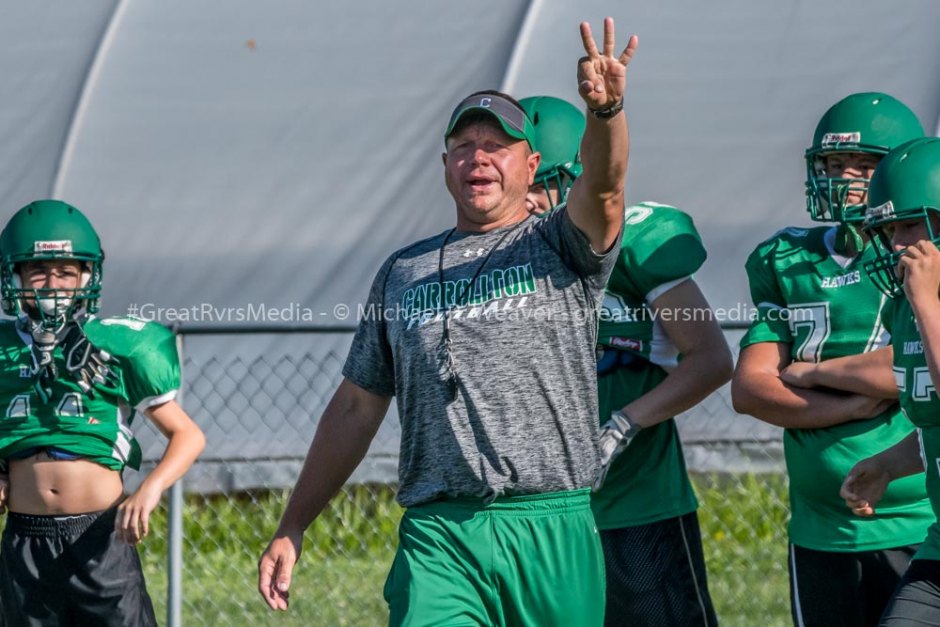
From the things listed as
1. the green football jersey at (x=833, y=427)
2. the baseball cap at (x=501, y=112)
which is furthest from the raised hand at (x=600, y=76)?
the green football jersey at (x=833, y=427)

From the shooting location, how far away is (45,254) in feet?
16.4

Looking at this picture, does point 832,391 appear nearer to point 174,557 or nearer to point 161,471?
point 161,471

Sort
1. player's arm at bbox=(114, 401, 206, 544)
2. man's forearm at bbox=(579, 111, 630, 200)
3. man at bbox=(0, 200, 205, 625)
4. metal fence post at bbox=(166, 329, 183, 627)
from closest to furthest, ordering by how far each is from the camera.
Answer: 1. man's forearm at bbox=(579, 111, 630, 200)
2. player's arm at bbox=(114, 401, 206, 544)
3. man at bbox=(0, 200, 205, 625)
4. metal fence post at bbox=(166, 329, 183, 627)

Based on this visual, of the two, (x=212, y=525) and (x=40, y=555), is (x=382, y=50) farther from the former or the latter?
(x=40, y=555)

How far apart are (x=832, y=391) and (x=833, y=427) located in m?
0.11

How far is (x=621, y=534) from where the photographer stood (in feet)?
15.0

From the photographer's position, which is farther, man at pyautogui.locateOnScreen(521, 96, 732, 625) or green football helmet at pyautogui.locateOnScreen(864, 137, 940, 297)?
man at pyautogui.locateOnScreen(521, 96, 732, 625)

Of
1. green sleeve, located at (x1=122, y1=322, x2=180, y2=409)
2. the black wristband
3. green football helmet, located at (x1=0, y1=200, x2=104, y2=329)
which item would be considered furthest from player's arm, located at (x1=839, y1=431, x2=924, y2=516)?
green football helmet, located at (x1=0, y1=200, x2=104, y2=329)

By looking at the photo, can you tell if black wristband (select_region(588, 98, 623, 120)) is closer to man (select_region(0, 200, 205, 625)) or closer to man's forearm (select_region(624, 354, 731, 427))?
man's forearm (select_region(624, 354, 731, 427))

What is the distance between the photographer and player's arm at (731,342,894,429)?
431 centimetres

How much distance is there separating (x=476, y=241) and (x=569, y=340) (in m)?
0.37

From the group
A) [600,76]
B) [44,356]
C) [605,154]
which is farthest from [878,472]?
[44,356]

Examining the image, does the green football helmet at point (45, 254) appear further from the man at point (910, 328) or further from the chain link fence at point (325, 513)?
the man at point (910, 328)

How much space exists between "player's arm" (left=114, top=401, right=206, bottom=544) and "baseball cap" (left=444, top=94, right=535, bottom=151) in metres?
1.62
